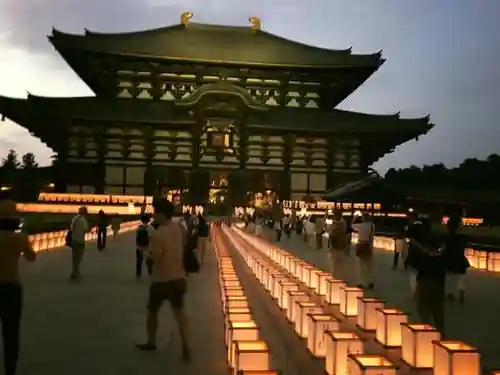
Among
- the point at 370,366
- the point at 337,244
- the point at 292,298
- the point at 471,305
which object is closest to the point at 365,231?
the point at 337,244

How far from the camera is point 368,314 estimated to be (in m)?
6.63

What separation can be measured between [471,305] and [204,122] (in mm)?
36470

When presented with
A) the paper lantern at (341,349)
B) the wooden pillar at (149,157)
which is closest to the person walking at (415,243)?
the paper lantern at (341,349)

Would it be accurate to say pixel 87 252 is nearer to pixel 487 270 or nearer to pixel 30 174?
pixel 487 270

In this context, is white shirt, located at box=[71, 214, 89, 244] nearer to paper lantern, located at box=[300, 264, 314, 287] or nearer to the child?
paper lantern, located at box=[300, 264, 314, 287]

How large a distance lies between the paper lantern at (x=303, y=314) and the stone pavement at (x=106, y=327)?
33.9 inches

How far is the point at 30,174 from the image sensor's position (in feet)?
148

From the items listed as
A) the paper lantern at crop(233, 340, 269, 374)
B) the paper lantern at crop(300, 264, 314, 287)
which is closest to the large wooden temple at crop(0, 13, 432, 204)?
the paper lantern at crop(300, 264, 314, 287)

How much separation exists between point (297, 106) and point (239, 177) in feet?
28.5

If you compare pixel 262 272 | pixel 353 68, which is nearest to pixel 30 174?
pixel 353 68

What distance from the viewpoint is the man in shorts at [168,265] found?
19.9 feet

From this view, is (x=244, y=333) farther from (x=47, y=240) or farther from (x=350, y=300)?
(x=47, y=240)

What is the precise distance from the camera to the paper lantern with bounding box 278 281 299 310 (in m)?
7.91

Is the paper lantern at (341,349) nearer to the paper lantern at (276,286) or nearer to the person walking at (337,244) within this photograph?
the paper lantern at (276,286)
